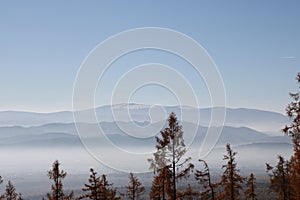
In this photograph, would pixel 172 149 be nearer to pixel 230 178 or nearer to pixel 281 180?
pixel 230 178

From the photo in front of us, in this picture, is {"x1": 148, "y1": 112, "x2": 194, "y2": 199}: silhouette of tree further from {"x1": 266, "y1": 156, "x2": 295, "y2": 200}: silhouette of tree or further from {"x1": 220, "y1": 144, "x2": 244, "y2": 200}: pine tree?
{"x1": 266, "y1": 156, "x2": 295, "y2": 200}: silhouette of tree

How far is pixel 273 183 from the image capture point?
4269 cm

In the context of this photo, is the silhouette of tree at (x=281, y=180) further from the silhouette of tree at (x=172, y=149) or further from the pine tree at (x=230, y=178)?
the silhouette of tree at (x=172, y=149)

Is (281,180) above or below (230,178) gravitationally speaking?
below

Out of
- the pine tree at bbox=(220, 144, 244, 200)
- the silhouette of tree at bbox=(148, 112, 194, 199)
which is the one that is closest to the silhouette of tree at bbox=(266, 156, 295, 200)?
the pine tree at bbox=(220, 144, 244, 200)

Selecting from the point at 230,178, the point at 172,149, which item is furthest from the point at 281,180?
the point at 172,149

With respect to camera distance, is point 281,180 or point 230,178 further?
point 281,180

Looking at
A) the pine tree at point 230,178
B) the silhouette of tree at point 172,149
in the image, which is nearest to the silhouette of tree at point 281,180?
the pine tree at point 230,178

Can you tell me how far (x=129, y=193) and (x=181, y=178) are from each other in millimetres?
19259

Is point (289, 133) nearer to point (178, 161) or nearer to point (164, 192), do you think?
point (178, 161)

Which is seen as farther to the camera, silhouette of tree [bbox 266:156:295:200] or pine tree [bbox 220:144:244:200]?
silhouette of tree [bbox 266:156:295:200]

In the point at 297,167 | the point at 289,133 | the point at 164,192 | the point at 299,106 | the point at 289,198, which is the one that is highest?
the point at 299,106

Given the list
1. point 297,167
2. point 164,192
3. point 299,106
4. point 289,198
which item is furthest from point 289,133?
point 289,198

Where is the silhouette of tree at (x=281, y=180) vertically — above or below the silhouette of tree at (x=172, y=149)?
below
